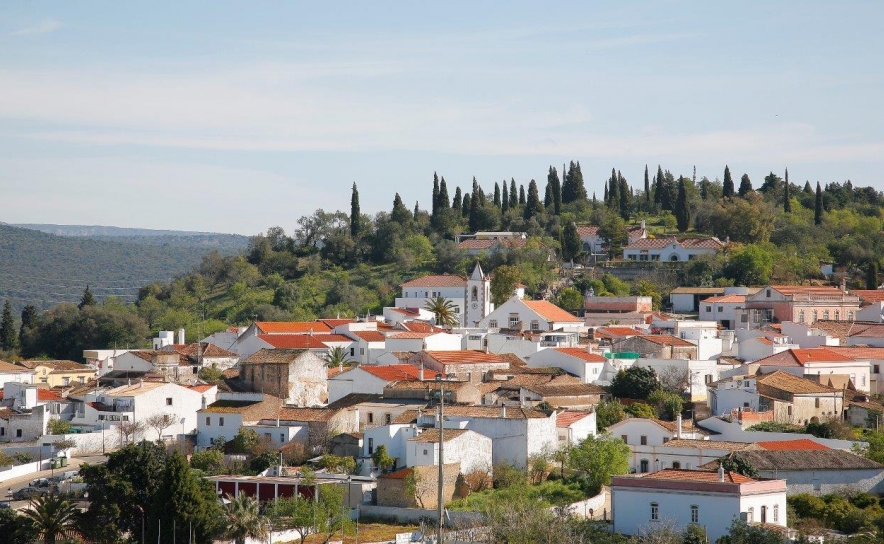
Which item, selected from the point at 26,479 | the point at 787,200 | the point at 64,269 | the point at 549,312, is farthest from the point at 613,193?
the point at 64,269

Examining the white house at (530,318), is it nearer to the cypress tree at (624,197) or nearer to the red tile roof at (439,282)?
the red tile roof at (439,282)

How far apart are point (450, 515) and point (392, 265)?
5403cm

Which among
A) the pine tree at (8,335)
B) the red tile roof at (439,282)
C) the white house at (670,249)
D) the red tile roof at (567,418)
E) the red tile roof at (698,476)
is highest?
the white house at (670,249)

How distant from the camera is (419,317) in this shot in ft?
228

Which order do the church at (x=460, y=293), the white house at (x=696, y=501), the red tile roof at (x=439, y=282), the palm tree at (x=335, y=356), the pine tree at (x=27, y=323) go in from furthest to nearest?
the red tile roof at (x=439, y=282) < the pine tree at (x=27, y=323) < the church at (x=460, y=293) < the palm tree at (x=335, y=356) < the white house at (x=696, y=501)

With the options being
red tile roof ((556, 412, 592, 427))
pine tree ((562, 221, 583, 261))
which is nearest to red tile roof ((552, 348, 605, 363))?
red tile roof ((556, 412, 592, 427))

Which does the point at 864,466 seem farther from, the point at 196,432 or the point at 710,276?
the point at 710,276

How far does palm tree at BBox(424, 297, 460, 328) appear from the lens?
69.7 metres

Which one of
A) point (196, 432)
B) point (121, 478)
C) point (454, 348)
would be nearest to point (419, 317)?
point (454, 348)

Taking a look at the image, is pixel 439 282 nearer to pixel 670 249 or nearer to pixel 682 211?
pixel 670 249

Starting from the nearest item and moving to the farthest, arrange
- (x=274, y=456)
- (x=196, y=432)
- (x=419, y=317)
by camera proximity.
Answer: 1. (x=274, y=456)
2. (x=196, y=432)
3. (x=419, y=317)

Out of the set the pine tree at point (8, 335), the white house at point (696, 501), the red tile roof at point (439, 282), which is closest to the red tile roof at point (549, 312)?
the red tile roof at point (439, 282)

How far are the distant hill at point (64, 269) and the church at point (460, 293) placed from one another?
239 feet

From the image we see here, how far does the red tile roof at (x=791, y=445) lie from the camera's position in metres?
41.0
